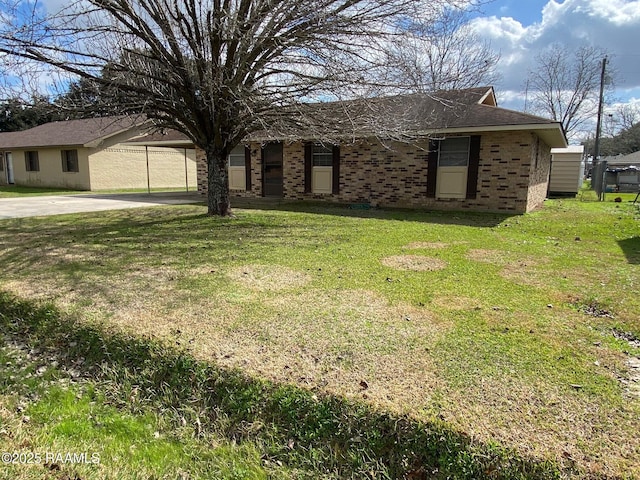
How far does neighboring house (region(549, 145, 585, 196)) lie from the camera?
20000 mm

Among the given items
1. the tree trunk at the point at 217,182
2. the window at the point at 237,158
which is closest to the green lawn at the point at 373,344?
the tree trunk at the point at 217,182

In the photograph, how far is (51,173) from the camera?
76.3ft

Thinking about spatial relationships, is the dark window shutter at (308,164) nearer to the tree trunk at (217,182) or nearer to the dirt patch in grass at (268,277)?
the tree trunk at (217,182)

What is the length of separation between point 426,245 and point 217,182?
539cm

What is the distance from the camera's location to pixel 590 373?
9.48 ft

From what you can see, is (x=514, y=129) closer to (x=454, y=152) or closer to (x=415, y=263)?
(x=454, y=152)

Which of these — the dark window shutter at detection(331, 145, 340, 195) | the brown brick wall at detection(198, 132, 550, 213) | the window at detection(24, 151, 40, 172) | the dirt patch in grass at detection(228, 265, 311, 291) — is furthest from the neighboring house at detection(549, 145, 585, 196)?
the window at detection(24, 151, 40, 172)

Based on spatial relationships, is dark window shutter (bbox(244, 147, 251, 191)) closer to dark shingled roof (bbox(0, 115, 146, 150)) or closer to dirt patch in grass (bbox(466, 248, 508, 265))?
dark shingled roof (bbox(0, 115, 146, 150))

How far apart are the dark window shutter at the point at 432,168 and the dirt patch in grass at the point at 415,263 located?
274 inches

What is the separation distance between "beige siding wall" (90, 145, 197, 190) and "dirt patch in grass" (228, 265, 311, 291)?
16.8 meters

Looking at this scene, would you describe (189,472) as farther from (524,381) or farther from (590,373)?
(590,373)

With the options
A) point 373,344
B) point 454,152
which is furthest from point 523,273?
point 454,152

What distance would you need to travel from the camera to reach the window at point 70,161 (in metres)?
22.1

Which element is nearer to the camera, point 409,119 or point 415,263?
point 415,263
